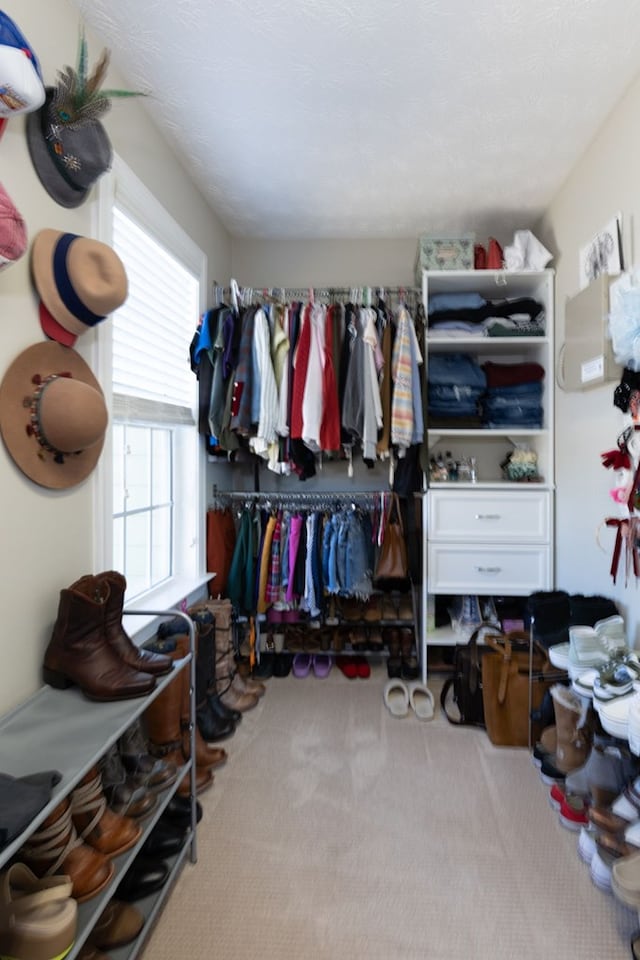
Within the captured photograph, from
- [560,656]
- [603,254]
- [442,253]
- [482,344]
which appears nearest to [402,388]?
[482,344]

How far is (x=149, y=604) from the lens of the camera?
1932mm

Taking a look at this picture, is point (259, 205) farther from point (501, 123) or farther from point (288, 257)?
point (501, 123)

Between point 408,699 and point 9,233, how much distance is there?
2.34 meters

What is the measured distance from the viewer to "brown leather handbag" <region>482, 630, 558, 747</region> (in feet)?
6.28

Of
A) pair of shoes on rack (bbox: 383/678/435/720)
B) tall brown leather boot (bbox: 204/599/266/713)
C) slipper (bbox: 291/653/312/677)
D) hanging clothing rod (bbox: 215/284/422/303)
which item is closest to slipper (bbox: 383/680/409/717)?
pair of shoes on rack (bbox: 383/678/435/720)

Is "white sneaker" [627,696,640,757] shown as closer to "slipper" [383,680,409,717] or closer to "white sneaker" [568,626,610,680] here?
Answer: "white sneaker" [568,626,610,680]

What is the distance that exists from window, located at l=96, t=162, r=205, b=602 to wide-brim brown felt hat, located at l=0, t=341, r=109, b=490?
28cm

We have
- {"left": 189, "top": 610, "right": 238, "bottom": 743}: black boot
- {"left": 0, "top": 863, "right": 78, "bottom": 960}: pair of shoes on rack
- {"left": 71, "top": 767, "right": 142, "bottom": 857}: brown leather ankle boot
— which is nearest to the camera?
{"left": 0, "top": 863, "right": 78, "bottom": 960}: pair of shoes on rack

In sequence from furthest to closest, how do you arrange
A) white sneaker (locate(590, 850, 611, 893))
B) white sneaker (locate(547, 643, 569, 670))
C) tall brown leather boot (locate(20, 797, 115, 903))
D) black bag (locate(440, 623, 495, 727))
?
black bag (locate(440, 623, 495, 727)) < white sneaker (locate(547, 643, 569, 670)) < white sneaker (locate(590, 850, 611, 893)) < tall brown leather boot (locate(20, 797, 115, 903))

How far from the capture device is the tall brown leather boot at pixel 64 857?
3.07 feet

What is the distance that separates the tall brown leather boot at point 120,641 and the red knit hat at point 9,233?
0.78m

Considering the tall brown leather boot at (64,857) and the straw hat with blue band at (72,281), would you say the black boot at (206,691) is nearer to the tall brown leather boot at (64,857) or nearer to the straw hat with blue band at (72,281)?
the tall brown leather boot at (64,857)

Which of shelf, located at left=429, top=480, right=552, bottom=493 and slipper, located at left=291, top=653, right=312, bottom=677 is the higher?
shelf, located at left=429, top=480, right=552, bottom=493

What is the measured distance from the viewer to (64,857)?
3.15 feet
